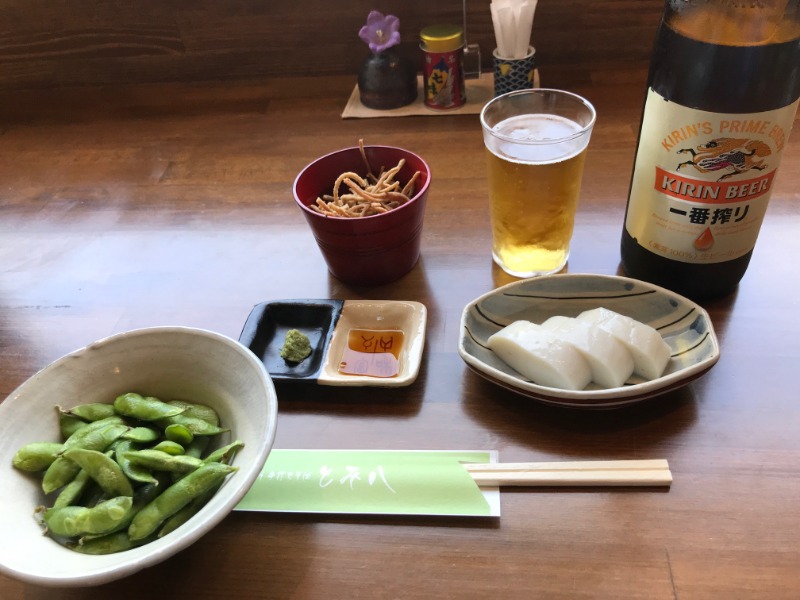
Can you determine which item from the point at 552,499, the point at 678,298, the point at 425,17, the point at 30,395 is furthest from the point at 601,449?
the point at 425,17

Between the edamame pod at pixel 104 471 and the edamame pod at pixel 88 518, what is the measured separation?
0.02 metres

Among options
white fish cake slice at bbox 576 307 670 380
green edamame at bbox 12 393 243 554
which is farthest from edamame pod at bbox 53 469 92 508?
white fish cake slice at bbox 576 307 670 380

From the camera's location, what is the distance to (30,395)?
1.78ft

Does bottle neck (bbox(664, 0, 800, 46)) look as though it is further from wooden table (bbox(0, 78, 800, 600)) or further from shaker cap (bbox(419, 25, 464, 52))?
shaker cap (bbox(419, 25, 464, 52))

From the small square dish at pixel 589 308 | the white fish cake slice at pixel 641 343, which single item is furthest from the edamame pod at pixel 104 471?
the white fish cake slice at pixel 641 343

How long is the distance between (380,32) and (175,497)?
0.94 m

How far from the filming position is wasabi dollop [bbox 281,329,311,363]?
2.23 feet

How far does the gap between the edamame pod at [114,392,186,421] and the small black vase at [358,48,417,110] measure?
0.81 m

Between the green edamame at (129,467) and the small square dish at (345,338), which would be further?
Result: the small square dish at (345,338)

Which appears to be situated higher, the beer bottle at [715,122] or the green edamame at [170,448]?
the beer bottle at [715,122]

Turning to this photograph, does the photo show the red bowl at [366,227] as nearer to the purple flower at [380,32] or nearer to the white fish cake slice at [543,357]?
the white fish cake slice at [543,357]

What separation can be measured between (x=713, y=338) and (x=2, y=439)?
0.65 meters

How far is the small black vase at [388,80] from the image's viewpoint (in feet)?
3.84

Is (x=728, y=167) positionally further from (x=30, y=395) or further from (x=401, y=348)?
(x=30, y=395)
